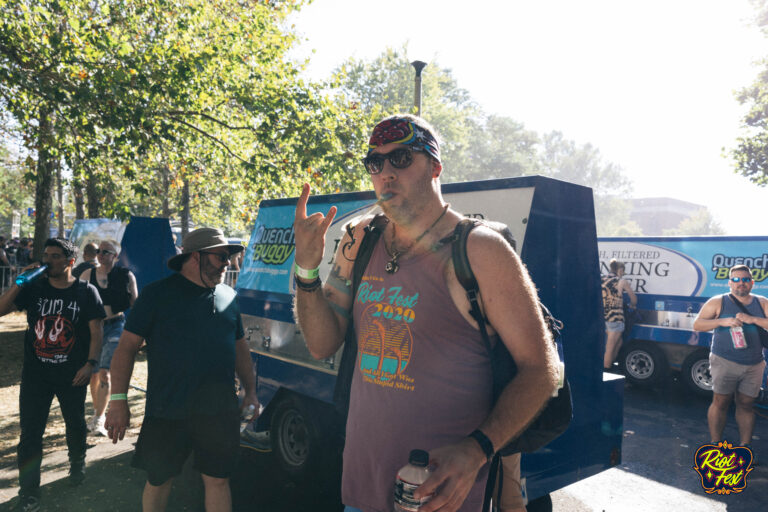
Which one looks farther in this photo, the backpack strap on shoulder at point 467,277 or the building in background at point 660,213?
the building in background at point 660,213

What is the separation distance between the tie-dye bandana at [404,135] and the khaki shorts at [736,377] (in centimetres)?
521

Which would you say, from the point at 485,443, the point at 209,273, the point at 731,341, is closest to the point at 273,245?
the point at 209,273

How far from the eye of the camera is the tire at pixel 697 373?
8695 mm

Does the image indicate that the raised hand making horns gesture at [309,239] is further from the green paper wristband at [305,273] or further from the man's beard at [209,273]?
the man's beard at [209,273]

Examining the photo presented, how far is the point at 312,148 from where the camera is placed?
10.3m

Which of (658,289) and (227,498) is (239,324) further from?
(658,289)

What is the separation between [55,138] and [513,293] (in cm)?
792

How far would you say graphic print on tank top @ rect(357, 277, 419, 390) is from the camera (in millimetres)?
1696

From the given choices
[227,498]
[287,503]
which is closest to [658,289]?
[287,503]

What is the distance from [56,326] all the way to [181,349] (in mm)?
1690

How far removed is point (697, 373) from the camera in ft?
29.0

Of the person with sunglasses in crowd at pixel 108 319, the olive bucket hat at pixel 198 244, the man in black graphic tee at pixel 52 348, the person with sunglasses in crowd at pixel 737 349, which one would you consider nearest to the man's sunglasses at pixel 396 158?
the olive bucket hat at pixel 198 244

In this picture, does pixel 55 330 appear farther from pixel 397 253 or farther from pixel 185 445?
pixel 397 253

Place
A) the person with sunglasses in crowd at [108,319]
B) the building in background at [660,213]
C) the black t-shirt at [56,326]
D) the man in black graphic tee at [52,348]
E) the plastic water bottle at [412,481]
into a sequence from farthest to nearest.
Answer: the building in background at [660,213] < the person with sunglasses in crowd at [108,319] < the black t-shirt at [56,326] < the man in black graphic tee at [52,348] < the plastic water bottle at [412,481]
